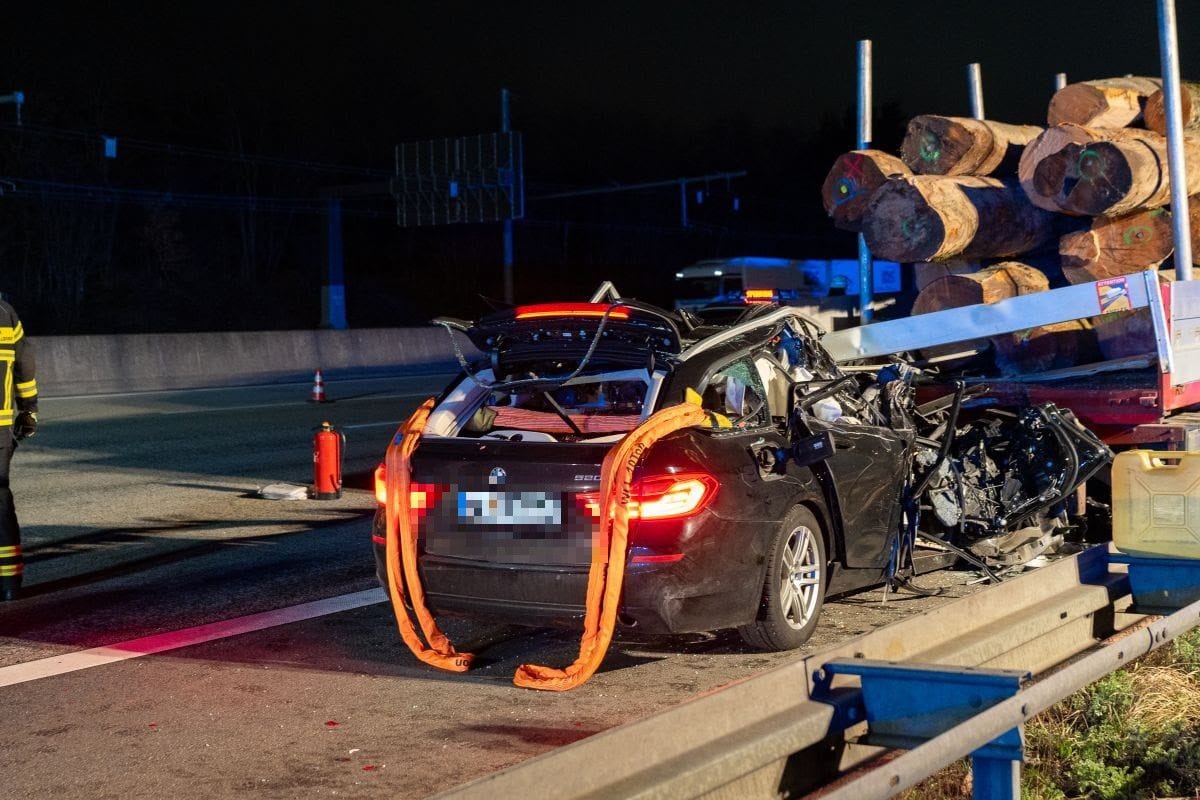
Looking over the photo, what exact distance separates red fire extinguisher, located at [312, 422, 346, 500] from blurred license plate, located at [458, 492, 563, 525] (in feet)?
20.3

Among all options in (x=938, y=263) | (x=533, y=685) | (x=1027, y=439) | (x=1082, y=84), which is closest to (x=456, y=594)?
(x=533, y=685)

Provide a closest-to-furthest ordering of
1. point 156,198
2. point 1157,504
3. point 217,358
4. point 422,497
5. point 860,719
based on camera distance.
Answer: point 860,719, point 422,497, point 1157,504, point 217,358, point 156,198

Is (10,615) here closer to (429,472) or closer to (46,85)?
(429,472)

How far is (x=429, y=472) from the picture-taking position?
21.2 ft

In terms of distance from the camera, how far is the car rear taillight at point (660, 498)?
6117mm

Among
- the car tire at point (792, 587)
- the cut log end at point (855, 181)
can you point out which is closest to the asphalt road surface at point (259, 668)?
the car tire at point (792, 587)

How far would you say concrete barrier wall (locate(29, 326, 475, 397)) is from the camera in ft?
87.3

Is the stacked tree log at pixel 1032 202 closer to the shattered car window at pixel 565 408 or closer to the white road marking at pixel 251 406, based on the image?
the shattered car window at pixel 565 408

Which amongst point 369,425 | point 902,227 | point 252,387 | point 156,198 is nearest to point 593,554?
point 902,227

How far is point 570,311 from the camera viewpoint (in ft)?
21.7

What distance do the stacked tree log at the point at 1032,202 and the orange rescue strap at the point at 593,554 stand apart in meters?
4.56

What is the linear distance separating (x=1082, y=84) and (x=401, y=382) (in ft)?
62.4

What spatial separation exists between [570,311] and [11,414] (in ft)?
13.0

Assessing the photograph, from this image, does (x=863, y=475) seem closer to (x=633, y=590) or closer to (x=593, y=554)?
(x=633, y=590)
